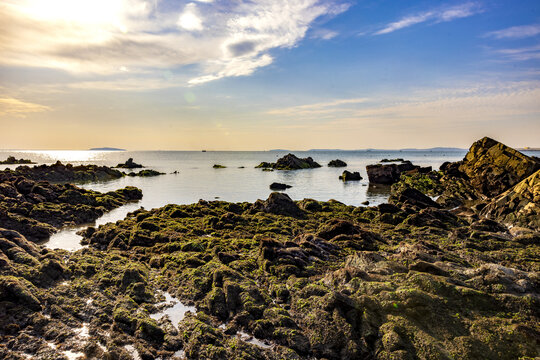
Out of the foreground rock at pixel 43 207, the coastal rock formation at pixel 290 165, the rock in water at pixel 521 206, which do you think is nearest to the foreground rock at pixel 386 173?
the rock in water at pixel 521 206

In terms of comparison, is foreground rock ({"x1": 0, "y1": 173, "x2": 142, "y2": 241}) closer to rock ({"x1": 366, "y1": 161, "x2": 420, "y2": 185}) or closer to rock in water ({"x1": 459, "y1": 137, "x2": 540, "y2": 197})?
rock in water ({"x1": 459, "y1": 137, "x2": 540, "y2": 197})

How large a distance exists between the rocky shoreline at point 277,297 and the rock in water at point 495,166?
672 inches

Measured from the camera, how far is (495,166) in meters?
35.4

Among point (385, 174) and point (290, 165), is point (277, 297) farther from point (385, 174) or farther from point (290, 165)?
point (290, 165)

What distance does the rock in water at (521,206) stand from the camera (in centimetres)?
2289

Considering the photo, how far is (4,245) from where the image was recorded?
13.7m

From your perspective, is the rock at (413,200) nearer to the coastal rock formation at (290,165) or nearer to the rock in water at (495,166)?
the rock in water at (495,166)

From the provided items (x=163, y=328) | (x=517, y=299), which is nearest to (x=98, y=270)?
(x=163, y=328)

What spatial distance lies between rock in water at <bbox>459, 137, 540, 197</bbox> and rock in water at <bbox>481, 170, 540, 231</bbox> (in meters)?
8.07

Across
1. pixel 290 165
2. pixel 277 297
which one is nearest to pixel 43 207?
pixel 277 297

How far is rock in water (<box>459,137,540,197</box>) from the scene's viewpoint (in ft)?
106

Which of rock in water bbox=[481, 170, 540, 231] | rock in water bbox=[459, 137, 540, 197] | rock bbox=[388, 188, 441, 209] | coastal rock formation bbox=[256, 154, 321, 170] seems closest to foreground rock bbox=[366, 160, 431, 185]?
rock in water bbox=[459, 137, 540, 197]

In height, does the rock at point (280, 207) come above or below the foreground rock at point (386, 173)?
below

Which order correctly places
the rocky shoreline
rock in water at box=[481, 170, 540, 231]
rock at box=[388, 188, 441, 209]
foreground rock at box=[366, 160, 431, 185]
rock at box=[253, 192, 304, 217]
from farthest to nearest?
foreground rock at box=[366, 160, 431, 185] < rock at box=[388, 188, 441, 209] < rock at box=[253, 192, 304, 217] < rock in water at box=[481, 170, 540, 231] < the rocky shoreline
